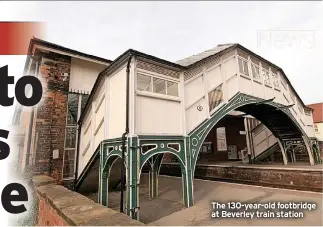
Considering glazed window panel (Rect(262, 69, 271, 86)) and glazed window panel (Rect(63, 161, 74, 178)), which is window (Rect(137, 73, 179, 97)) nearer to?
glazed window panel (Rect(63, 161, 74, 178))

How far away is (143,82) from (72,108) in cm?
381

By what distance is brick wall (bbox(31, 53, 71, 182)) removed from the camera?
21.8 feet

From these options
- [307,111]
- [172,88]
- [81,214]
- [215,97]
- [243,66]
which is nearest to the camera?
[81,214]

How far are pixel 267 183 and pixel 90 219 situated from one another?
9.07 metres

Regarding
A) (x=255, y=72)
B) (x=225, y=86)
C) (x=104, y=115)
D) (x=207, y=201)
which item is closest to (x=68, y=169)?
(x=104, y=115)

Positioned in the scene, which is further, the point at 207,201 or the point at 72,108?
the point at 72,108

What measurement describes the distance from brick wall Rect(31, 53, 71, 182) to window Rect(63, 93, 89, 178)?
33cm

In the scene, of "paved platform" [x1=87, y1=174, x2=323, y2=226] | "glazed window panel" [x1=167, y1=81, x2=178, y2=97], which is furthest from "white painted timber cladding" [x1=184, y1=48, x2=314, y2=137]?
"paved platform" [x1=87, y1=174, x2=323, y2=226]

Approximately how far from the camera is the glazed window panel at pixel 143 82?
550cm

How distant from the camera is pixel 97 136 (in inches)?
257

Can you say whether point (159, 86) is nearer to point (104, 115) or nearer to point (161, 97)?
point (161, 97)

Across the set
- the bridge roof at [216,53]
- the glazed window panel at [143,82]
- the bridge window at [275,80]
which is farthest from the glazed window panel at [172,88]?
the bridge window at [275,80]

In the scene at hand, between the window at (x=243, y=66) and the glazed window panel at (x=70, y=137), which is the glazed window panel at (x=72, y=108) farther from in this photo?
the window at (x=243, y=66)

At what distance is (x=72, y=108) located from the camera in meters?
8.01
